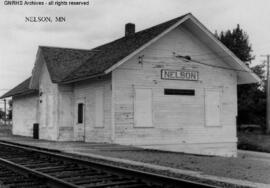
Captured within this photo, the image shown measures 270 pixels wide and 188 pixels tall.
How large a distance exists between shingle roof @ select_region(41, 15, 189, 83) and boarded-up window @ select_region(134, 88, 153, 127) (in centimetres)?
204

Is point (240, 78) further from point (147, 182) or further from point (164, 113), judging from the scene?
point (147, 182)

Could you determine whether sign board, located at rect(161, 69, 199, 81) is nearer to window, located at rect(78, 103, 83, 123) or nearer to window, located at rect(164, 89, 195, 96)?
window, located at rect(164, 89, 195, 96)

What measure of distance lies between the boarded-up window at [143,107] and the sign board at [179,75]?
119 cm

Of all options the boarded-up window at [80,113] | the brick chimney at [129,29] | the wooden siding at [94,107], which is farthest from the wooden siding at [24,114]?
the brick chimney at [129,29]

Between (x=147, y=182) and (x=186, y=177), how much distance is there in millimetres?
1404

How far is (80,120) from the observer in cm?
2391

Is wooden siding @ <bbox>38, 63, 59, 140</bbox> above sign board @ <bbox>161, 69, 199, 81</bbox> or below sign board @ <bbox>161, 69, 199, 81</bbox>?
below

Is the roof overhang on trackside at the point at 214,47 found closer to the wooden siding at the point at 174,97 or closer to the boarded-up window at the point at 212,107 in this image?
the wooden siding at the point at 174,97

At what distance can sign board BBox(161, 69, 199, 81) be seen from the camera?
72.2ft

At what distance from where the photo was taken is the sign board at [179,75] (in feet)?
72.2

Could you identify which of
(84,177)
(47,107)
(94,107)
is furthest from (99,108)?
(84,177)

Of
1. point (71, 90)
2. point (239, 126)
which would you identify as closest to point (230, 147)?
point (71, 90)

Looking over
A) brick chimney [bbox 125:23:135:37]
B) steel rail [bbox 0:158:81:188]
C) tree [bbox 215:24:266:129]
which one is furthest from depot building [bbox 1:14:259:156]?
tree [bbox 215:24:266:129]

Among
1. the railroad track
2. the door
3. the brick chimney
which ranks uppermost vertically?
the brick chimney
